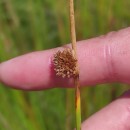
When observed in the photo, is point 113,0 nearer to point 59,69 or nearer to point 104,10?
point 104,10

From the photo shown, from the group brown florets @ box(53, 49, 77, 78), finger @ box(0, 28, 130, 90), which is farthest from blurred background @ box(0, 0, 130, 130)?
brown florets @ box(53, 49, 77, 78)

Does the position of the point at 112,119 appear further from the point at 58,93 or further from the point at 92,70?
the point at 58,93

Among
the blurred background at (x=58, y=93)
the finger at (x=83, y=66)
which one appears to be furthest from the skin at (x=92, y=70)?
the blurred background at (x=58, y=93)

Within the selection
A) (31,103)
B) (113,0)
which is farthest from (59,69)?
(113,0)

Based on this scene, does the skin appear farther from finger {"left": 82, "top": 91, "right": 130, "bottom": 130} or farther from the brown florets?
the brown florets

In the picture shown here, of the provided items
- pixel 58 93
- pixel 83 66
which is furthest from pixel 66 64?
pixel 58 93
